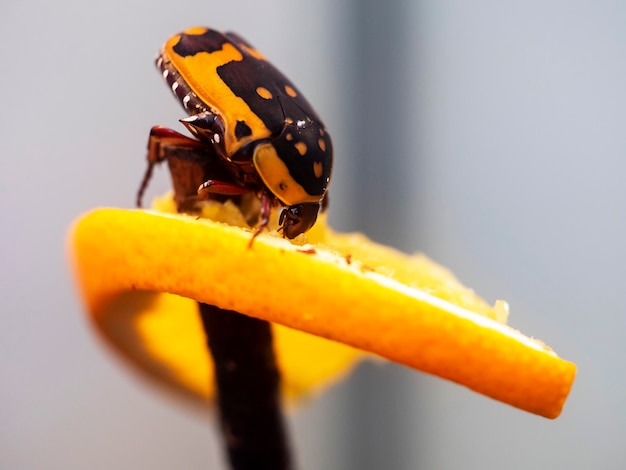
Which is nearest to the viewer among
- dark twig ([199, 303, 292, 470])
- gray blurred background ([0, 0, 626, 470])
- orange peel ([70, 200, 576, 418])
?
orange peel ([70, 200, 576, 418])

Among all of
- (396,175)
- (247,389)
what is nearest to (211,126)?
(247,389)

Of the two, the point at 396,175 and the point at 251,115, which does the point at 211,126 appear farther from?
the point at 396,175

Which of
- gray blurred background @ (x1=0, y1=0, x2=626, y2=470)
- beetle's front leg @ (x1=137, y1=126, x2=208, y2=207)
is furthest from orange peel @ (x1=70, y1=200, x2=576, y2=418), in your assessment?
gray blurred background @ (x1=0, y1=0, x2=626, y2=470)

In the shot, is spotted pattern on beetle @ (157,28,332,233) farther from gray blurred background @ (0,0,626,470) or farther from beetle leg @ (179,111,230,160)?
gray blurred background @ (0,0,626,470)

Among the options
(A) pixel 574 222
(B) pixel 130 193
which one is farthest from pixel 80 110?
(A) pixel 574 222

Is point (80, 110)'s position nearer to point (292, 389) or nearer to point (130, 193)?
point (130, 193)

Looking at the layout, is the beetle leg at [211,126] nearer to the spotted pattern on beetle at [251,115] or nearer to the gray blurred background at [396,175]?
the spotted pattern on beetle at [251,115]

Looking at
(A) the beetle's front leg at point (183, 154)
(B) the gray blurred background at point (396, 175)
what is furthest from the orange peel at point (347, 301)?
(B) the gray blurred background at point (396, 175)
